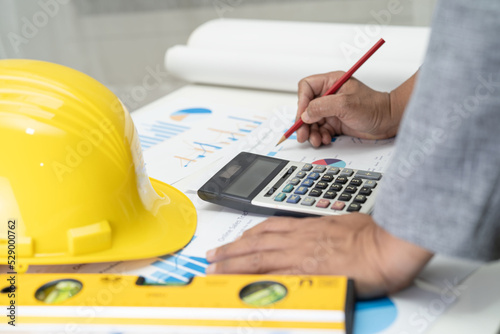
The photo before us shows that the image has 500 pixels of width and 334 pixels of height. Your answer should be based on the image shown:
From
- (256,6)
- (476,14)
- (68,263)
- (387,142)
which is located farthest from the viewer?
(256,6)

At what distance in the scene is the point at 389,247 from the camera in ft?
1.44

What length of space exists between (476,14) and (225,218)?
1.05 feet

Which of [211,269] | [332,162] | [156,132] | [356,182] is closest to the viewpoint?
[211,269]

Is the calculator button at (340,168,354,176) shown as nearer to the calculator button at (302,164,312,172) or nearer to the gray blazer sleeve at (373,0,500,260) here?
Answer: the calculator button at (302,164,312,172)

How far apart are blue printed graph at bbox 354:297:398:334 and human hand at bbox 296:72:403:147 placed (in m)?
0.32

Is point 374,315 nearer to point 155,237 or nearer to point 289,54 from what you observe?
point 155,237

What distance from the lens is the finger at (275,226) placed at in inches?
20.2

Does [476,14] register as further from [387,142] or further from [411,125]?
[387,142]

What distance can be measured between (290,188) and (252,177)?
0.17 feet

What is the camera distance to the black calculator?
559 mm

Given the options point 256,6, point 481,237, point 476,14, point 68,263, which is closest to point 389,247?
point 481,237

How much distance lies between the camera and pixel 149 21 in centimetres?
229

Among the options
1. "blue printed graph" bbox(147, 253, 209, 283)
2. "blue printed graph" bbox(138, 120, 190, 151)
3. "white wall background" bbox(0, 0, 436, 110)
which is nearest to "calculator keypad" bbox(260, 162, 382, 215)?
"blue printed graph" bbox(147, 253, 209, 283)

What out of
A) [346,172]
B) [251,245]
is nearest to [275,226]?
[251,245]
